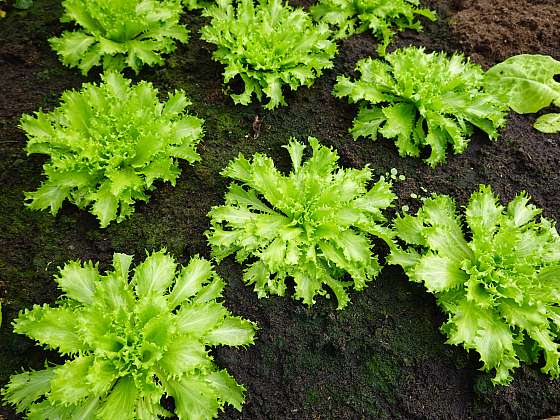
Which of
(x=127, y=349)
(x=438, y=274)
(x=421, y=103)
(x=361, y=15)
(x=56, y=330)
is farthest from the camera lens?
(x=361, y=15)

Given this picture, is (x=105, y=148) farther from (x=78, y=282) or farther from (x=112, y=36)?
(x=112, y=36)

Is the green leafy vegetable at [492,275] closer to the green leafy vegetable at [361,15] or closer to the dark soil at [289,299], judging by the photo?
the dark soil at [289,299]

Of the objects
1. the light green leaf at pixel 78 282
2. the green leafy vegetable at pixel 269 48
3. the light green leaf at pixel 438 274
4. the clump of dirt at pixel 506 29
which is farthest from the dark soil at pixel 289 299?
the light green leaf at pixel 78 282

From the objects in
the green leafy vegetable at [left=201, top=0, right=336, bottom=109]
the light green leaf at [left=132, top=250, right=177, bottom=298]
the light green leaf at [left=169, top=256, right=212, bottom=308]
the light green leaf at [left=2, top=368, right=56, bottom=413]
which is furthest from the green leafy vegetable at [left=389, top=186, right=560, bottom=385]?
the light green leaf at [left=2, top=368, right=56, bottom=413]

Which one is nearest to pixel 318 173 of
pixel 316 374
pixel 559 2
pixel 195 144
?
pixel 195 144

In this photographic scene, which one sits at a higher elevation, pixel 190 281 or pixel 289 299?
pixel 190 281

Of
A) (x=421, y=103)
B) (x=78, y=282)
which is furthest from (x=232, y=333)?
(x=421, y=103)
